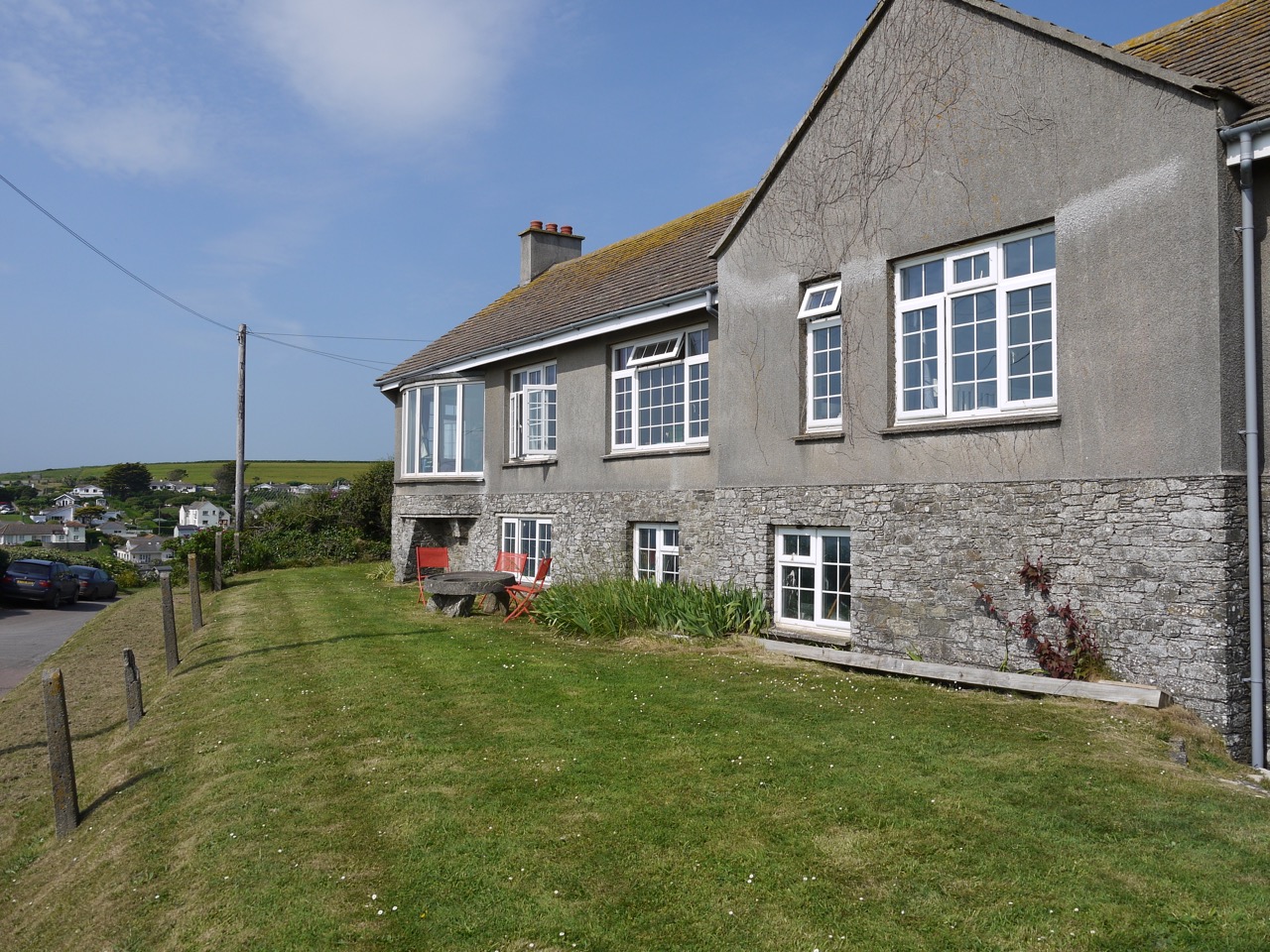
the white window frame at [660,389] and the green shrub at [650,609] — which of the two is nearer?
the green shrub at [650,609]

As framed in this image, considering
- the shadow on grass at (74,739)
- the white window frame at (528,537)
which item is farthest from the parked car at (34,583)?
the shadow on grass at (74,739)

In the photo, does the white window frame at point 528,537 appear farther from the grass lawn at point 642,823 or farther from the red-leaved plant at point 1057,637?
the red-leaved plant at point 1057,637

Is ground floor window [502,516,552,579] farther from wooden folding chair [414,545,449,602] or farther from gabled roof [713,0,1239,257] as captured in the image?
gabled roof [713,0,1239,257]

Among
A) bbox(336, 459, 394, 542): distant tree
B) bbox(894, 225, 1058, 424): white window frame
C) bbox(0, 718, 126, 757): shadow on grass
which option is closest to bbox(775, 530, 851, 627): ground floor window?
bbox(894, 225, 1058, 424): white window frame

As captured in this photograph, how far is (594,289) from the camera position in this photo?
61.4ft

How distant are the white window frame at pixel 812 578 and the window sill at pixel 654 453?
2476 millimetres

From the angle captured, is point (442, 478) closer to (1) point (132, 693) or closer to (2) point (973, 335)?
(1) point (132, 693)

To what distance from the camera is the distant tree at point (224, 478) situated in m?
95.8

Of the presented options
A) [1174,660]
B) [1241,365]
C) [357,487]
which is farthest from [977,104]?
[357,487]

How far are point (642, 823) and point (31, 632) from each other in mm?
23463

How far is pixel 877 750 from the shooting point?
7.27 meters

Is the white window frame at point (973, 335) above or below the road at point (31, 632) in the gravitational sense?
above

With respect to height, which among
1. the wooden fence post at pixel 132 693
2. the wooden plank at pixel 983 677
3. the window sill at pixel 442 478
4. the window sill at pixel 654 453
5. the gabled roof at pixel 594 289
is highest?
the gabled roof at pixel 594 289

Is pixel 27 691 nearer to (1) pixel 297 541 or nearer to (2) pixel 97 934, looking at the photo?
(2) pixel 97 934
